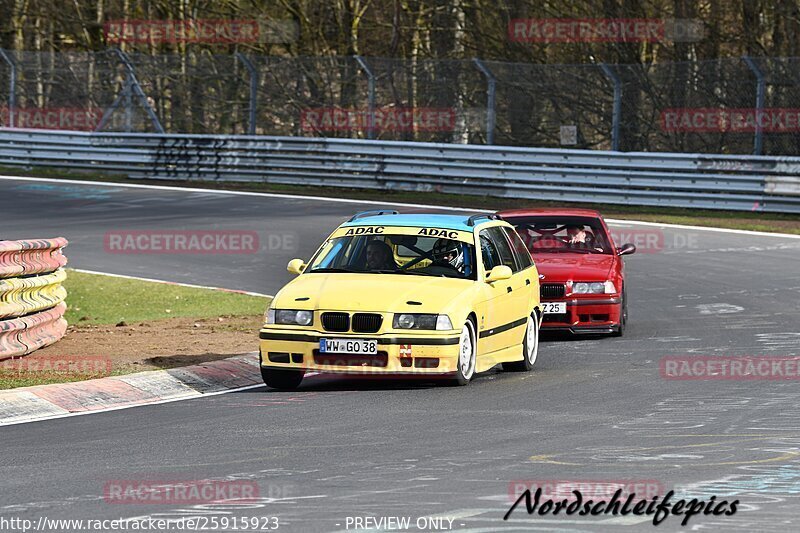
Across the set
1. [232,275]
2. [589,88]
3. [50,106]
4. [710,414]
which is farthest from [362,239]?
[50,106]

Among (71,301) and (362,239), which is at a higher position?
(362,239)

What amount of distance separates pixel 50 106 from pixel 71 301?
19754 millimetres

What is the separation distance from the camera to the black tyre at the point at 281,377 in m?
10.9

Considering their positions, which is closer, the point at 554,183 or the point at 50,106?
the point at 554,183

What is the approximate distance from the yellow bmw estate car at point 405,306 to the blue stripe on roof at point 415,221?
0.04ft

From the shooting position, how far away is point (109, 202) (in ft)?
93.6

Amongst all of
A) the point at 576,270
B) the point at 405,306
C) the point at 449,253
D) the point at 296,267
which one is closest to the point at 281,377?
the point at 405,306

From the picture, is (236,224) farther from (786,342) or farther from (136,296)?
(786,342)

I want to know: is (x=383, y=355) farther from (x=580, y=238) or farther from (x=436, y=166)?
(x=436, y=166)

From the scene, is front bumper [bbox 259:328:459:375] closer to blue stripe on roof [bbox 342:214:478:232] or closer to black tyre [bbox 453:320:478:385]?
black tyre [bbox 453:320:478:385]

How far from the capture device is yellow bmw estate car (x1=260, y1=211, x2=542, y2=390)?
10711 millimetres

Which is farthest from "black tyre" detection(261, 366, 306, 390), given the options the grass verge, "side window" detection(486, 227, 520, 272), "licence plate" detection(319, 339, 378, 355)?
"side window" detection(486, 227, 520, 272)

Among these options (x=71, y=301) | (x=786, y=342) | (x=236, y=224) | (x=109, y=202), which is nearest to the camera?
(x=786, y=342)

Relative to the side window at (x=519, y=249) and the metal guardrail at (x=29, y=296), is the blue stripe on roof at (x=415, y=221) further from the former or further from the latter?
the metal guardrail at (x=29, y=296)
